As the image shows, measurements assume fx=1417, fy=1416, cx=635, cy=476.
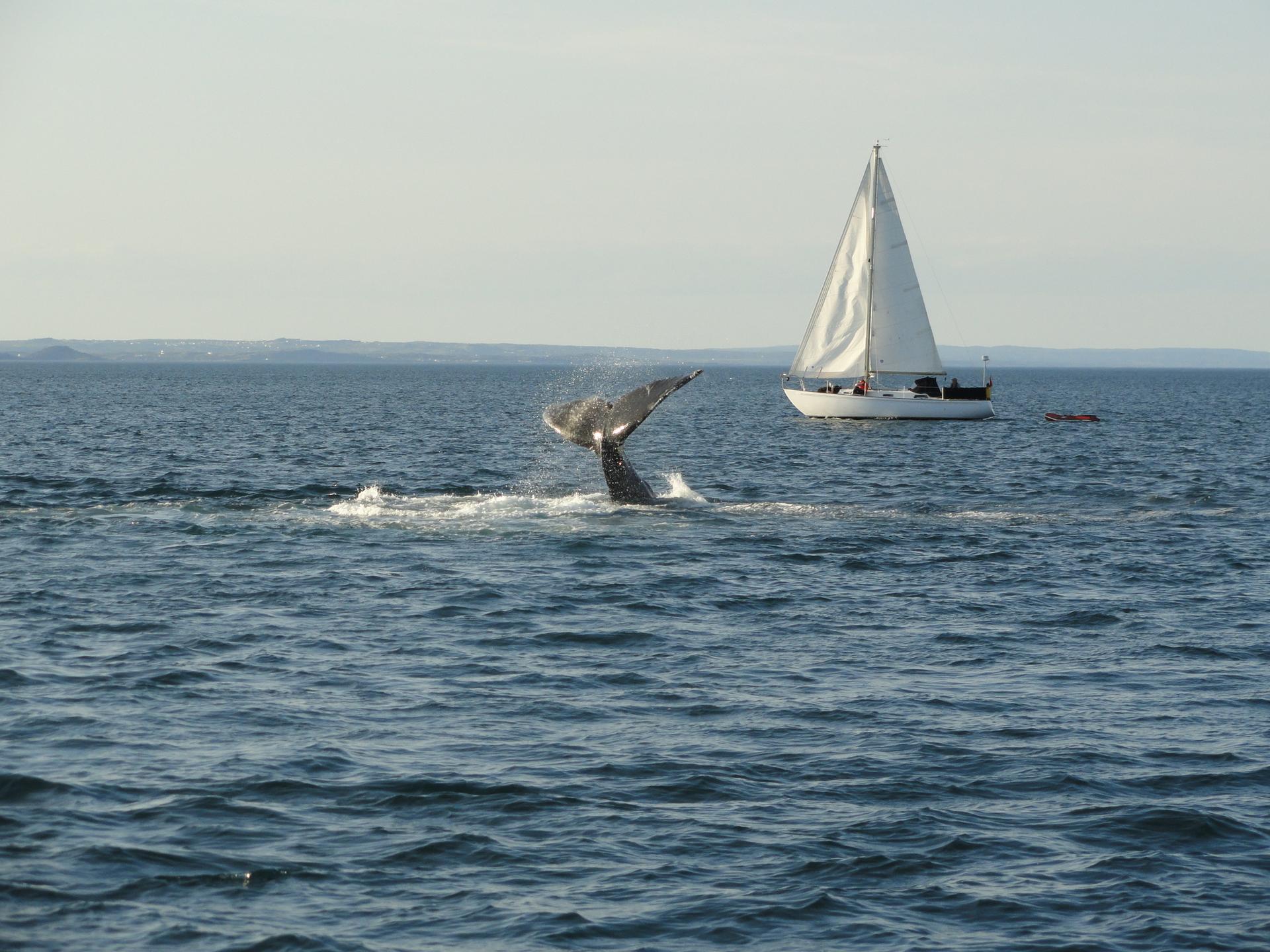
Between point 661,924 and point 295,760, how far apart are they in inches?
194

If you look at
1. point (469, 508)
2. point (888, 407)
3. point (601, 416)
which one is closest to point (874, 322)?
point (888, 407)

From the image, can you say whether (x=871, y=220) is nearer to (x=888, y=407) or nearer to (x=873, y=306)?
(x=873, y=306)

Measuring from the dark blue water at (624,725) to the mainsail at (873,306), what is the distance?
40649mm

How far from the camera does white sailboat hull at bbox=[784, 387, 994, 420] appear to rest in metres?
74.1

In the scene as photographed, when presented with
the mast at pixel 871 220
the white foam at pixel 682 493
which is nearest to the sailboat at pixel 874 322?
the mast at pixel 871 220

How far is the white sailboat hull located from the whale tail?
4367 cm

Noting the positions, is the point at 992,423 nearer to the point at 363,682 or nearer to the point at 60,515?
the point at 60,515

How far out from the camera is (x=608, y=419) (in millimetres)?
31094

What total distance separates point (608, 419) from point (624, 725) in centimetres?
1584

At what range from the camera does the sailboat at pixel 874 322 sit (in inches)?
2968

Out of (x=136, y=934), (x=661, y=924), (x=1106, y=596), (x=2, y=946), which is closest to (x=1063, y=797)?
(x=661, y=924)

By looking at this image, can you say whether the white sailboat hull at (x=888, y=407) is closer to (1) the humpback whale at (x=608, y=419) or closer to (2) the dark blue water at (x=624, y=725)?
(2) the dark blue water at (x=624, y=725)

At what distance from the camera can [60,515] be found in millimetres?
31453

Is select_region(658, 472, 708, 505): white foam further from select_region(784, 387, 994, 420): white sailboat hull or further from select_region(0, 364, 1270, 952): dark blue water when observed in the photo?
select_region(784, 387, 994, 420): white sailboat hull
